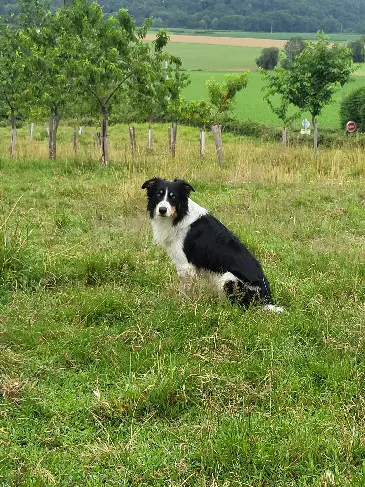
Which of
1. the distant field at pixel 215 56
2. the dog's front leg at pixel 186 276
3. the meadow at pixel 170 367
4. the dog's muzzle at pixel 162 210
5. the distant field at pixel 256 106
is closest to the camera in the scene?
the meadow at pixel 170 367

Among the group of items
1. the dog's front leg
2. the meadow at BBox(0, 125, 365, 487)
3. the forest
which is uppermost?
the forest

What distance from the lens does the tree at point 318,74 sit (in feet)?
58.6

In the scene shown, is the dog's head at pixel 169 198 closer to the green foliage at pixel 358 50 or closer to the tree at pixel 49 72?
the tree at pixel 49 72

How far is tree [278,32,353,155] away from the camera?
17.9 m

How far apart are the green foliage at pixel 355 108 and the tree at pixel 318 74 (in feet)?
29.1

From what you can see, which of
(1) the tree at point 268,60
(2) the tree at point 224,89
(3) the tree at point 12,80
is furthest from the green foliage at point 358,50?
(3) the tree at point 12,80

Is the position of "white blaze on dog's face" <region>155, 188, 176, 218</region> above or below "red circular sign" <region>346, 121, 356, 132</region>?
below

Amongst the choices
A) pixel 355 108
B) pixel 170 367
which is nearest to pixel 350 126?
pixel 355 108

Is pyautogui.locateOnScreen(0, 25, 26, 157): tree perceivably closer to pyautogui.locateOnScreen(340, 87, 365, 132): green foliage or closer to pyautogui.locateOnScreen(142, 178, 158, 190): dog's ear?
pyautogui.locateOnScreen(142, 178, 158, 190): dog's ear

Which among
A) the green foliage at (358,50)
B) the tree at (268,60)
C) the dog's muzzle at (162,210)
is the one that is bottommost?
the dog's muzzle at (162,210)

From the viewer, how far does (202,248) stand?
17.5ft

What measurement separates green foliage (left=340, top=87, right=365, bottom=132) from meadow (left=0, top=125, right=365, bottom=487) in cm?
2092

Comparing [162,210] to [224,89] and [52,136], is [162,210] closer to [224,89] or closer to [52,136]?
[52,136]

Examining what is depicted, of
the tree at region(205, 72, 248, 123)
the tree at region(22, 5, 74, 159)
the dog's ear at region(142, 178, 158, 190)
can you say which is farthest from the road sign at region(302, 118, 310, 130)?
the dog's ear at region(142, 178, 158, 190)
